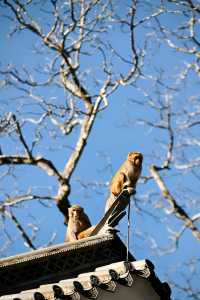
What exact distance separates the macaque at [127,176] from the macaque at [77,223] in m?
0.48

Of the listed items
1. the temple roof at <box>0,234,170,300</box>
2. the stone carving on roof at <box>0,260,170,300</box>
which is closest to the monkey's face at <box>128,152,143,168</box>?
the temple roof at <box>0,234,170,300</box>

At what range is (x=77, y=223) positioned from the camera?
1063cm

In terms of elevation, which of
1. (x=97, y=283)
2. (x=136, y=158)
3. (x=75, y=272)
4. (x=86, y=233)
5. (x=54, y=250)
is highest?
(x=136, y=158)

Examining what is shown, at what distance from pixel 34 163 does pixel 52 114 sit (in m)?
1.38

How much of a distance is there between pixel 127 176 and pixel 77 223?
98 centimetres

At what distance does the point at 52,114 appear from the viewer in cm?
1909

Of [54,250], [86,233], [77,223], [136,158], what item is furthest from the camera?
[136,158]

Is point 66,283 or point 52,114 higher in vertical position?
point 52,114

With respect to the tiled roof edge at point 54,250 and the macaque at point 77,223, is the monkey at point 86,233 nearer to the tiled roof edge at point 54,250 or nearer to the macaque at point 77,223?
the macaque at point 77,223

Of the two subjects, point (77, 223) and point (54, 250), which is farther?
point (77, 223)

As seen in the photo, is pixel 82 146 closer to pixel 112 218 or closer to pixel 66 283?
pixel 112 218

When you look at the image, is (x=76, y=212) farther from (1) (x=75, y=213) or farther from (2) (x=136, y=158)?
(2) (x=136, y=158)

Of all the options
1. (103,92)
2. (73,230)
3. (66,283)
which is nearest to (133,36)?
(103,92)

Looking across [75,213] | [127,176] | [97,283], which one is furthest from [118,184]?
[97,283]
